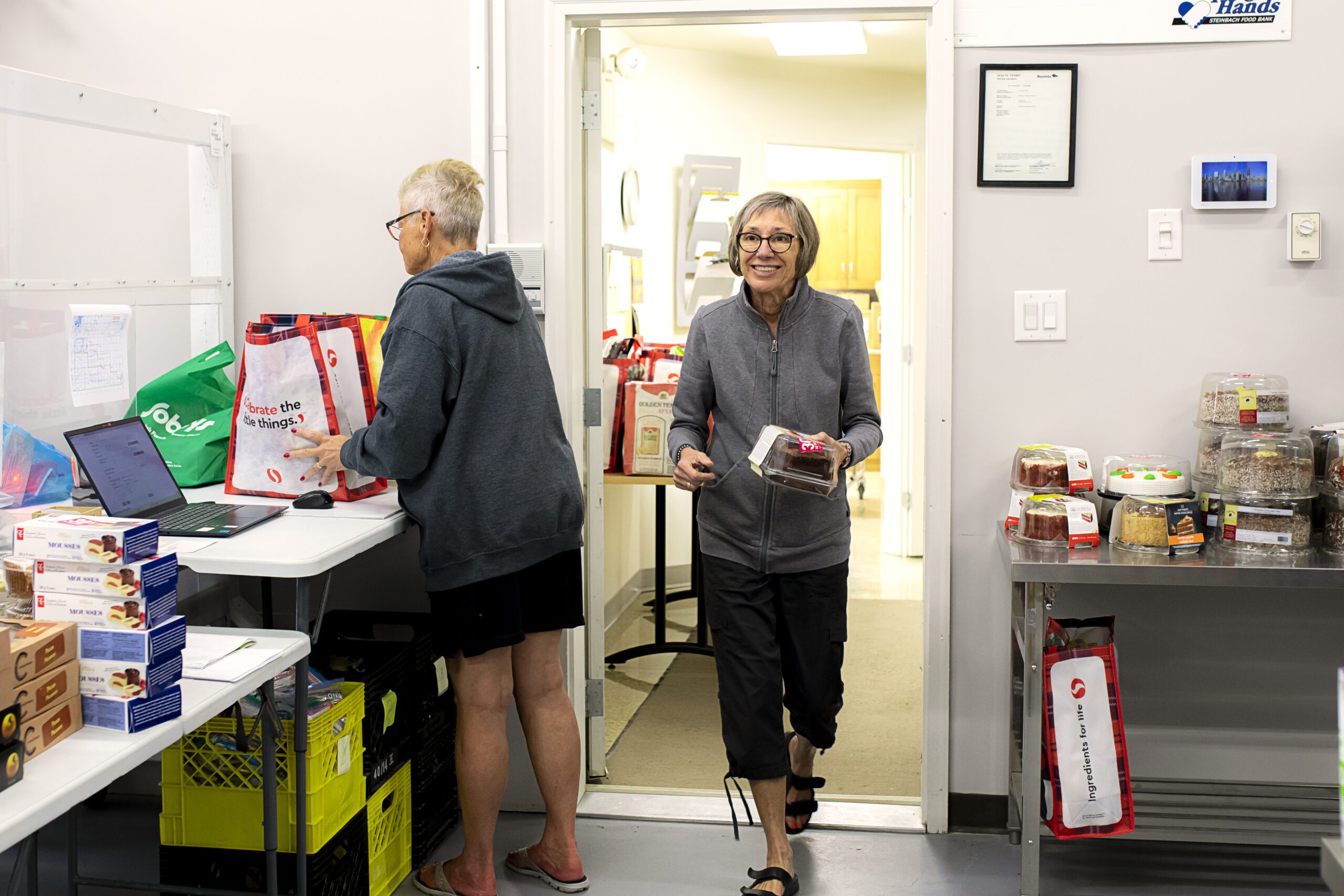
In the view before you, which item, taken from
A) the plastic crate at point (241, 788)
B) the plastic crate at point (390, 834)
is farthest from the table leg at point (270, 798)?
the plastic crate at point (390, 834)

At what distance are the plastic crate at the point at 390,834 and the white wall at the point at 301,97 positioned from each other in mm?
1200

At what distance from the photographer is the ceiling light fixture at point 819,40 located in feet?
15.5

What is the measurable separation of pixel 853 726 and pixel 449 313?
212 cm

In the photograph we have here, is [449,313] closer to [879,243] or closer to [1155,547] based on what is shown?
[1155,547]

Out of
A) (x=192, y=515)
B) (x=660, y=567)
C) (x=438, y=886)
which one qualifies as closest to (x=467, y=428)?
(x=192, y=515)

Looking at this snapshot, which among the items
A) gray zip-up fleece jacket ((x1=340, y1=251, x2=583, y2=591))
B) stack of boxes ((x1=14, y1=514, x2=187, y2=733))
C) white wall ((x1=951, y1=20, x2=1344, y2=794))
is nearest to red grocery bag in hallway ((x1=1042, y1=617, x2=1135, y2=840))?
white wall ((x1=951, y1=20, x2=1344, y2=794))

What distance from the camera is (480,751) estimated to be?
2361 millimetres

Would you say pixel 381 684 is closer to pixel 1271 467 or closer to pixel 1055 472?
pixel 1055 472

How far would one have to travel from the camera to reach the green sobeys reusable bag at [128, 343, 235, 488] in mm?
2568

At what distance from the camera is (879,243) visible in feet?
29.0

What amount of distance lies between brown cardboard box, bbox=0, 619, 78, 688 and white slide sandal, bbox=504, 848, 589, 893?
1.39m

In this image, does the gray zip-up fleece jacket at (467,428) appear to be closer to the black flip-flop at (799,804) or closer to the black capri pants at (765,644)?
the black capri pants at (765,644)

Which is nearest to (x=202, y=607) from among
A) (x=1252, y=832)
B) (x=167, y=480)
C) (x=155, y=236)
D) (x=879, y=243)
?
(x=167, y=480)

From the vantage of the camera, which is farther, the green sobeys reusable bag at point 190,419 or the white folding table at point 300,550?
the green sobeys reusable bag at point 190,419
